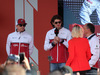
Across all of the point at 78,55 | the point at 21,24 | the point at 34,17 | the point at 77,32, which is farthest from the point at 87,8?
the point at 78,55

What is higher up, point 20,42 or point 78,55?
point 20,42

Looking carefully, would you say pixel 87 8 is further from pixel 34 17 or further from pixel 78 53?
pixel 78 53

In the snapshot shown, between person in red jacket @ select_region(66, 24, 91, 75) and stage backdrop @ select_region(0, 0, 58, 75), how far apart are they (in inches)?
111

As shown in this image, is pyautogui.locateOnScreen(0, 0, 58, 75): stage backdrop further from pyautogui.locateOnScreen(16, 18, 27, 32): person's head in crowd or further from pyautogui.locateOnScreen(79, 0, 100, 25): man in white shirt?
pyautogui.locateOnScreen(16, 18, 27, 32): person's head in crowd

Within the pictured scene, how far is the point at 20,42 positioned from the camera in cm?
655

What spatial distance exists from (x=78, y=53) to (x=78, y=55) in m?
0.04

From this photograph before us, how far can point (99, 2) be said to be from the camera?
26.6 ft

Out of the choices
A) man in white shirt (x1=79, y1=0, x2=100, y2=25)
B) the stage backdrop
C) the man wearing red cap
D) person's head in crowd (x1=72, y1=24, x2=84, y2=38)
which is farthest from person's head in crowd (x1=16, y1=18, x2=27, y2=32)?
man in white shirt (x1=79, y1=0, x2=100, y2=25)

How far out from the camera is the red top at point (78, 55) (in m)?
5.30

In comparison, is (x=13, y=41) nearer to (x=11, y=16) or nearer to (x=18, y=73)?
(x=11, y=16)

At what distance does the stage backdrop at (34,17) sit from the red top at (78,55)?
2.88 m

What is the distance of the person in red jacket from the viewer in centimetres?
530

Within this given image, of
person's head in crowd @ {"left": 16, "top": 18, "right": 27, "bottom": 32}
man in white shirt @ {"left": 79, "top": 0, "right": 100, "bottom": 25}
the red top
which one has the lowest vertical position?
the red top

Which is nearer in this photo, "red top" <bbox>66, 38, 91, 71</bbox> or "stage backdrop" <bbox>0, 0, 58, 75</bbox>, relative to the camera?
"red top" <bbox>66, 38, 91, 71</bbox>
